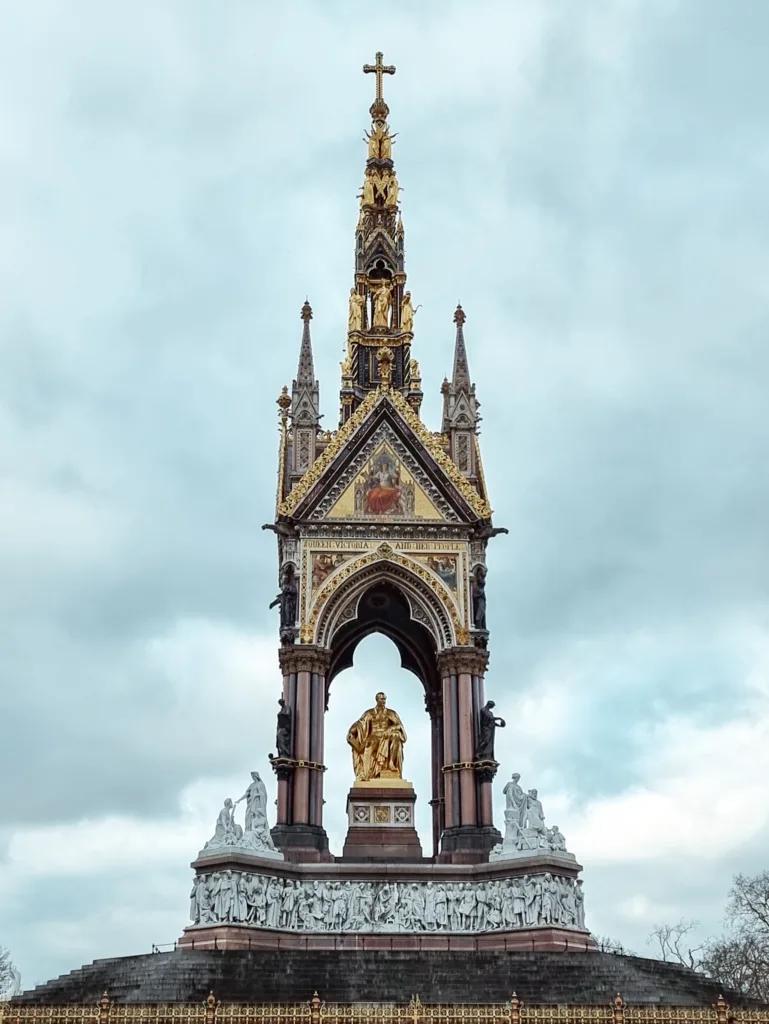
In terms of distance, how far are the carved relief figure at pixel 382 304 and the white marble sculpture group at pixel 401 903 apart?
1523 centimetres

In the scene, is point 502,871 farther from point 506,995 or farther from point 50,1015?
point 50,1015

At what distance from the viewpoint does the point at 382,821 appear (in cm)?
2711

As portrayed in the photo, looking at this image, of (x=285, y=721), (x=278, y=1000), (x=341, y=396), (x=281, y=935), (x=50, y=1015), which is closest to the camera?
(x=50, y=1015)

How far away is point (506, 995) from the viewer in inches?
784

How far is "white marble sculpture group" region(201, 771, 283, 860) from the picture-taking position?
24.3m

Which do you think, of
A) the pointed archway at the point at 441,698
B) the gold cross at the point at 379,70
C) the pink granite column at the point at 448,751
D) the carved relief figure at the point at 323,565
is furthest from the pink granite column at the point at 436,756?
the gold cross at the point at 379,70

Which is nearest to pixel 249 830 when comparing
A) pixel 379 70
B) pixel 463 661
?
pixel 463 661

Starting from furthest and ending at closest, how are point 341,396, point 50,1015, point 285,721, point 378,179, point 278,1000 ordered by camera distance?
point 378,179 < point 341,396 < point 285,721 < point 278,1000 < point 50,1015

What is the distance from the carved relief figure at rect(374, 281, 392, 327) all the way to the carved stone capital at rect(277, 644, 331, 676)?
9899 millimetres

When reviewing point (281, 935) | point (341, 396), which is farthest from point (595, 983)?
point (341, 396)

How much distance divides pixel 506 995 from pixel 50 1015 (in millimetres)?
7779

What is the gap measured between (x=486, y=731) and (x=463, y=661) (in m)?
1.71

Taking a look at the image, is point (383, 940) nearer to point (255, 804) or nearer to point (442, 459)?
point (255, 804)

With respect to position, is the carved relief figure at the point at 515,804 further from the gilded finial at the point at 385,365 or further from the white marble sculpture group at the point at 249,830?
the gilded finial at the point at 385,365
